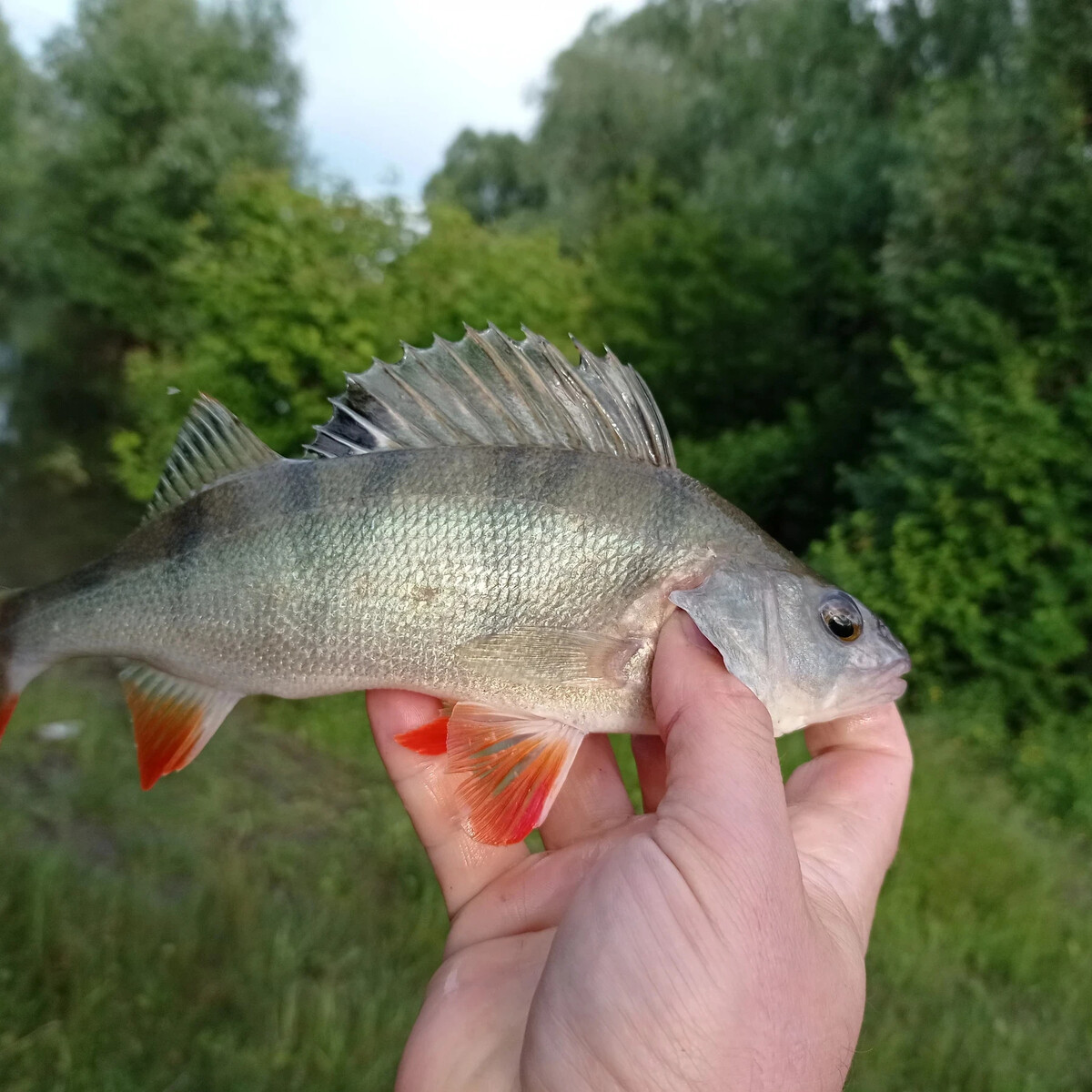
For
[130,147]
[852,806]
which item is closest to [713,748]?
[852,806]

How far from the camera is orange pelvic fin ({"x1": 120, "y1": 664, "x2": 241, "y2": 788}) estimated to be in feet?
7.44

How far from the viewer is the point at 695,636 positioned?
1924mm

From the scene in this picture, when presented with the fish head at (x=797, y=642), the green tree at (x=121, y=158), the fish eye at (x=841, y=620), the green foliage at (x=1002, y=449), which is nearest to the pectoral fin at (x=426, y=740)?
the fish head at (x=797, y=642)

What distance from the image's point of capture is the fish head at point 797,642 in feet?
6.38

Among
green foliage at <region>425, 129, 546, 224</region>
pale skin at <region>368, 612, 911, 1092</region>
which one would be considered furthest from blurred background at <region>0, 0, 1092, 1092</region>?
green foliage at <region>425, 129, 546, 224</region>

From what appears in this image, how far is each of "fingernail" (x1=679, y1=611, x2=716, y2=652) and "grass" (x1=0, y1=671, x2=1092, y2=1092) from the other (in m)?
2.19

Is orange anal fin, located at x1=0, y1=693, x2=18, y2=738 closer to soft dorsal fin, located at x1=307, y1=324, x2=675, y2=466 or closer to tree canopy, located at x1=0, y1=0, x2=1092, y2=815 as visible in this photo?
soft dorsal fin, located at x1=307, y1=324, x2=675, y2=466

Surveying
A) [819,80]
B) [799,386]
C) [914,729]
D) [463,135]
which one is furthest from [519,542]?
[463,135]

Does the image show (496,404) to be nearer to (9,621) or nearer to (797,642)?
(797,642)

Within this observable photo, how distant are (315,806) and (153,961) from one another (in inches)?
76.7

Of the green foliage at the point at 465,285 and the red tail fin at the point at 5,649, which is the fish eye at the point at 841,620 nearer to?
the red tail fin at the point at 5,649

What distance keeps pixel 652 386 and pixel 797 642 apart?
11.1 meters

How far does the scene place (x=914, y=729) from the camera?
19.7ft

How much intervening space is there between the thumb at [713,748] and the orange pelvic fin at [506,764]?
0.36 meters
